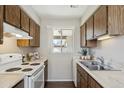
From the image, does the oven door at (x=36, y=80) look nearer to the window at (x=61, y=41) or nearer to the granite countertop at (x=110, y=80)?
the granite countertop at (x=110, y=80)

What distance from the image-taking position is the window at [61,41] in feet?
17.0

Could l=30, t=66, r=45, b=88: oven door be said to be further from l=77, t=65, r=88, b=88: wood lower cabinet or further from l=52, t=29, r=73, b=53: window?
l=52, t=29, r=73, b=53: window

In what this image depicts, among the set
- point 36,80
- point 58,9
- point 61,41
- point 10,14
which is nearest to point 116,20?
point 10,14

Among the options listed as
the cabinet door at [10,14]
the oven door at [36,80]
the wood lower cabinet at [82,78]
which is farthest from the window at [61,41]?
the cabinet door at [10,14]

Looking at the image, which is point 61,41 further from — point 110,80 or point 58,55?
point 110,80

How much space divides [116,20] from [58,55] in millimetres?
3442

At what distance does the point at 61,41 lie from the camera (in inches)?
205

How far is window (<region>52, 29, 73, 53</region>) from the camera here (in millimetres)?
5195

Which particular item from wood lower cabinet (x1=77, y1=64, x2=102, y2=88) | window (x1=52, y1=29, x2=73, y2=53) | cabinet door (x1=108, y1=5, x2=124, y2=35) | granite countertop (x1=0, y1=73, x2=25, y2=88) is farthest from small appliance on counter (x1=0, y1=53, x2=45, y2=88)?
window (x1=52, y1=29, x2=73, y2=53)

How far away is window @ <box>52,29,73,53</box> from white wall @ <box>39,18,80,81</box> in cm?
21

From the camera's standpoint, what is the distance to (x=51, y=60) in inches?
201

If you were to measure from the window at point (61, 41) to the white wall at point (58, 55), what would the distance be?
206 millimetres
